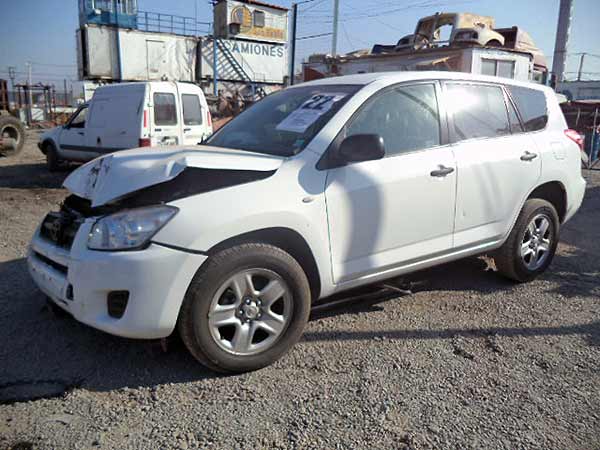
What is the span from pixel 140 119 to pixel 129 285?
727 centimetres

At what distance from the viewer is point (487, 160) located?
3.78 metres

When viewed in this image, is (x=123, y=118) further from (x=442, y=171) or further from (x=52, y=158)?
(x=442, y=171)

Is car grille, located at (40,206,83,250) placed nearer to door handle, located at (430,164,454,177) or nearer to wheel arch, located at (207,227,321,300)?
wheel arch, located at (207,227,321,300)

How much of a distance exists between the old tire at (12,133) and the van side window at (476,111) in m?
14.3

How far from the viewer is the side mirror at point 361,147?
2.97 m

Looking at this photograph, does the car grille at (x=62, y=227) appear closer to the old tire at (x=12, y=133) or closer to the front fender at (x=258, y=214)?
the front fender at (x=258, y=214)

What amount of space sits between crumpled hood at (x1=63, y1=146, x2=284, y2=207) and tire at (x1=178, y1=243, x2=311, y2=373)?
492 millimetres

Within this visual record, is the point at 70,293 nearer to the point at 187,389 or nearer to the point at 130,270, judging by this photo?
the point at 130,270

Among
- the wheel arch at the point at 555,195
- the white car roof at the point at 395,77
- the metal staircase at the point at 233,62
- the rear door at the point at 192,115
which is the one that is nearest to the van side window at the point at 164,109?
the rear door at the point at 192,115

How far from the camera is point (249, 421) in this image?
96.8 inches

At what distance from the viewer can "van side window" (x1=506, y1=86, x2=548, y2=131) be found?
4234mm

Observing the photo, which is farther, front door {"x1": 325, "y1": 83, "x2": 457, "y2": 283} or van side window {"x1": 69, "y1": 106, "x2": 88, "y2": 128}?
van side window {"x1": 69, "y1": 106, "x2": 88, "y2": 128}

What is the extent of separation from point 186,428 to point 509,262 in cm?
304

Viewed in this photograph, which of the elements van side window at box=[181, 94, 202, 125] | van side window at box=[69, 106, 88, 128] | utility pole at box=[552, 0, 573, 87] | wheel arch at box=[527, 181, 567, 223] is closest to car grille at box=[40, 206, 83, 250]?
wheel arch at box=[527, 181, 567, 223]
